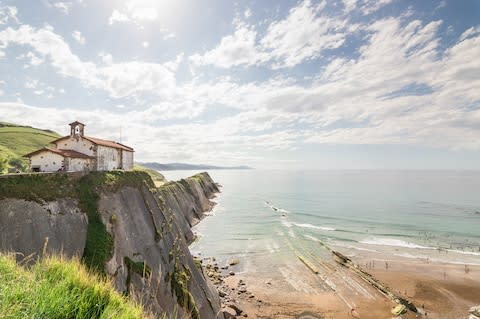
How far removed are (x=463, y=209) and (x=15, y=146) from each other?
182495 mm

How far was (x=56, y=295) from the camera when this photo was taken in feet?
16.9

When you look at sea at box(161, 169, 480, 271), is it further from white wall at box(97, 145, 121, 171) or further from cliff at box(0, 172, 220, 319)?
white wall at box(97, 145, 121, 171)

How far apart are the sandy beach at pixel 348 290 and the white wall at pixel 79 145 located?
89.7ft

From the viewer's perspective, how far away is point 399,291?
41.0 metres

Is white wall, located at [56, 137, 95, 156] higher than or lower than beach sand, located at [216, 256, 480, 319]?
higher

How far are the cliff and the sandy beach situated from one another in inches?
414

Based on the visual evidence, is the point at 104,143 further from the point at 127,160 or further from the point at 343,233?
the point at 343,233

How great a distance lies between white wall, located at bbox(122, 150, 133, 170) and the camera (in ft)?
Answer: 130

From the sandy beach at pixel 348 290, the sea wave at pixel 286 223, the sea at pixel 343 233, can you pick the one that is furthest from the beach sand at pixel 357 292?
the sea wave at pixel 286 223

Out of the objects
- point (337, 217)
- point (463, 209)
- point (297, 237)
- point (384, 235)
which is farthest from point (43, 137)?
point (463, 209)

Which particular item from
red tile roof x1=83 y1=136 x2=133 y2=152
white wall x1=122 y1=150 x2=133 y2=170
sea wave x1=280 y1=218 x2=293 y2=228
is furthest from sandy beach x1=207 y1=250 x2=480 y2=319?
sea wave x1=280 y1=218 x2=293 y2=228

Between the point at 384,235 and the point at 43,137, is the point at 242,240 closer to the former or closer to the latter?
the point at 384,235

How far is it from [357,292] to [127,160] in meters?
41.5

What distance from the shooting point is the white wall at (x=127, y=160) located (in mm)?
39631
